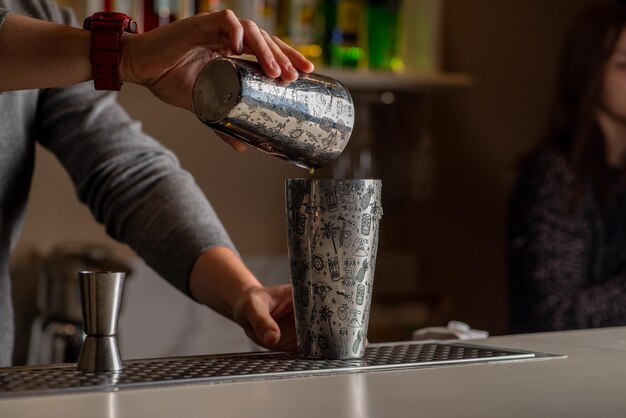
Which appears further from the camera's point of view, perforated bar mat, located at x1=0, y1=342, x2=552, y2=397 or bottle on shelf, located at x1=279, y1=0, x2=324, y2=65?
bottle on shelf, located at x1=279, y1=0, x2=324, y2=65

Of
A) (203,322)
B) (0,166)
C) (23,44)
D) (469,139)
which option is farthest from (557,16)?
(23,44)

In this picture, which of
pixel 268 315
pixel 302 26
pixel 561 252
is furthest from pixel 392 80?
pixel 268 315

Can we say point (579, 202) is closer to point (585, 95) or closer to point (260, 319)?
point (585, 95)

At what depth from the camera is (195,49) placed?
3.36ft

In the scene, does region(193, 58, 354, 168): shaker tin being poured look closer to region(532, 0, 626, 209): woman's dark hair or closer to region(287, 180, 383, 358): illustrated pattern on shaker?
region(287, 180, 383, 358): illustrated pattern on shaker

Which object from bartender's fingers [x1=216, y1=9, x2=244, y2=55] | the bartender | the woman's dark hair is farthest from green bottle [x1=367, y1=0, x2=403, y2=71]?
bartender's fingers [x1=216, y1=9, x2=244, y2=55]

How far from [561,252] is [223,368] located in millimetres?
1701

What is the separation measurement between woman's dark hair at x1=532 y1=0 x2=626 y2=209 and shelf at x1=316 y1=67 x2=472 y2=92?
304mm

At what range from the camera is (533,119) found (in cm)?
329

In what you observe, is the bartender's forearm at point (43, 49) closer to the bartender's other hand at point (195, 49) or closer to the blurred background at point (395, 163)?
the bartender's other hand at point (195, 49)

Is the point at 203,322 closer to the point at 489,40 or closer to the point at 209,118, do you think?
the point at 489,40

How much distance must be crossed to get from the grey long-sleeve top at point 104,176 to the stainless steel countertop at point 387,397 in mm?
472

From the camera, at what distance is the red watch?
1026 mm

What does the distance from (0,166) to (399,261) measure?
72.9 inches
